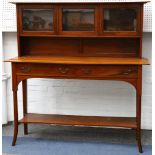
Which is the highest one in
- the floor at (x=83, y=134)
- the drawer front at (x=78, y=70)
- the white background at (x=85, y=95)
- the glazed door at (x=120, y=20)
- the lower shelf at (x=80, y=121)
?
the glazed door at (x=120, y=20)

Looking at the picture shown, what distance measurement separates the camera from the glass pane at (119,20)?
2.91 metres

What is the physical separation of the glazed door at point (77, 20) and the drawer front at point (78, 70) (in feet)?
1.42

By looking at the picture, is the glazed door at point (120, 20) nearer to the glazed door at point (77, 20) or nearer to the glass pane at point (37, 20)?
the glazed door at point (77, 20)

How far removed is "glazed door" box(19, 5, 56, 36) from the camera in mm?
3021

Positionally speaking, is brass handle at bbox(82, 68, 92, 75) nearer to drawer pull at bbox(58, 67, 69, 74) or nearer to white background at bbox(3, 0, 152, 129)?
drawer pull at bbox(58, 67, 69, 74)

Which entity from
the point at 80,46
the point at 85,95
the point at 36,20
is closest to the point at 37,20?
the point at 36,20

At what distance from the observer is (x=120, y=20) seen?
295 centimetres

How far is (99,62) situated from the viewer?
269 centimetres

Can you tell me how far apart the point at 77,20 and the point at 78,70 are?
60 centimetres

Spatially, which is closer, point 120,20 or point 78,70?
point 78,70

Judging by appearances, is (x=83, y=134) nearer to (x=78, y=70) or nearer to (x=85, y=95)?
(x=85, y=95)

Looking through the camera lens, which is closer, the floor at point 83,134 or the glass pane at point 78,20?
the glass pane at point 78,20

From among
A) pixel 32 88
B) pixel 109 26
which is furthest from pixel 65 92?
pixel 109 26

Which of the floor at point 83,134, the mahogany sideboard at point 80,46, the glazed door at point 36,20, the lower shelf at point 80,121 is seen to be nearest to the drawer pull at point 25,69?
the mahogany sideboard at point 80,46
